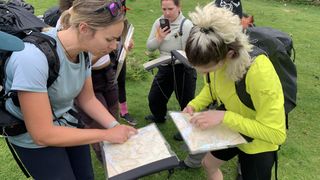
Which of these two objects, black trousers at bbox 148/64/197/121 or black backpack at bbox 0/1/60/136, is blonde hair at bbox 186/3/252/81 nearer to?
black backpack at bbox 0/1/60/136

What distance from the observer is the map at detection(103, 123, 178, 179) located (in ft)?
6.14

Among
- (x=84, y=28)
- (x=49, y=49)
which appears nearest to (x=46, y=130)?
(x=49, y=49)

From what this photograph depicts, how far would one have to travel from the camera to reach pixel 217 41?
194 centimetres

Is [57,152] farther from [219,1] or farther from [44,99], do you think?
[219,1]

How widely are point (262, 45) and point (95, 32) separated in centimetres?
116

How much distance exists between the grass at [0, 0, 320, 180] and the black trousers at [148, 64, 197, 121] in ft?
1.06

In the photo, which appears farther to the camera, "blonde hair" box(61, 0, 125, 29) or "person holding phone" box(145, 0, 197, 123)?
"person holding phone" box(145, 0, 197, 123)

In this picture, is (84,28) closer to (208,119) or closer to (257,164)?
(208,119)

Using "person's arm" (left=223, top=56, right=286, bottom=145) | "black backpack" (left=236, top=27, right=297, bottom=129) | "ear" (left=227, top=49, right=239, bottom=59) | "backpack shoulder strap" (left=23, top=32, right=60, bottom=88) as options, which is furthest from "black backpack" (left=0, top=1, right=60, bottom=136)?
"black backpack" (left=236, top=27, right=297, bottom=129)

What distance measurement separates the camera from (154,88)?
4336mm

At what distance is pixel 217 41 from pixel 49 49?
2.84 ft

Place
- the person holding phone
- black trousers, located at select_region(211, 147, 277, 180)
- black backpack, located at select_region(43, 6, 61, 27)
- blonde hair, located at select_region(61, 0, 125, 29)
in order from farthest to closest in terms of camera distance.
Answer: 1. the person holding phone
2. black backpack, located at select_region(43, 6, 61, 27)
3. black trousers, located at select_region(211, 147, 277, 180)
4. blonde hair, located at select_region(61, 0, 125, 29)

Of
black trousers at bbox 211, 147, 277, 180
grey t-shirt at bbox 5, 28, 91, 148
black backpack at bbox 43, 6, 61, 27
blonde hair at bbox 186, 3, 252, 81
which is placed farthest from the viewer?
black backpack at bbox 43, 6, 61, 27

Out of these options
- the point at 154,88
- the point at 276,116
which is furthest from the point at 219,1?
the point at 276,116
